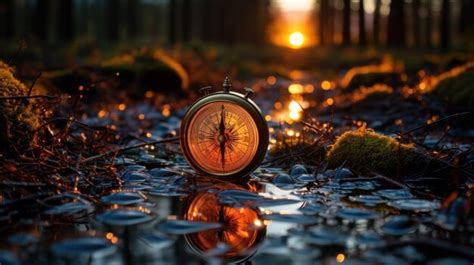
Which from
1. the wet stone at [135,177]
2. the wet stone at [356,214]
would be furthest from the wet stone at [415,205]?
the wet stone at [135,177]

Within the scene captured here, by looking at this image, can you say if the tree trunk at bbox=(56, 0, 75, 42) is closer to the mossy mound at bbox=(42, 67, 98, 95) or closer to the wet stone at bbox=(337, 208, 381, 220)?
the mossy mound at bbox=(42, 67, 98, 95)

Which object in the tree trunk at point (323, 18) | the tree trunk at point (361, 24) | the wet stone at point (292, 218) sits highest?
the tree trunk at point (323, 18)

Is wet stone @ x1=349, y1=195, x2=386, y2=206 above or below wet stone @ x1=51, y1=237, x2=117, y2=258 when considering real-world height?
above

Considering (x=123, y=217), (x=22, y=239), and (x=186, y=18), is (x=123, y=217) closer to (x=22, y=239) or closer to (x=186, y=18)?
(x=22, y=239)

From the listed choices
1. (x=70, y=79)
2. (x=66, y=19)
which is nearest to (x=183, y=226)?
A: (x=70, y=79)

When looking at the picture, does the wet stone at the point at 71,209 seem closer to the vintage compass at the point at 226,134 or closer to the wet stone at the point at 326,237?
the vintage compass at the point at 226,134

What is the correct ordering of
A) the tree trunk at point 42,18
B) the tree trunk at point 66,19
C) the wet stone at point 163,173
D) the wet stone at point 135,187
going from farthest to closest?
the tree trunk at point 42,18 < the tree trunk at point 66,19 < the wet stone at point 163,173 < the wet stone at point 135,187

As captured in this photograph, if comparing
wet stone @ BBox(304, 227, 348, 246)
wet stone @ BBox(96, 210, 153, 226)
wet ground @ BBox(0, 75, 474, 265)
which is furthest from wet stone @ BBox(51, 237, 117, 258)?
wet stone @ BBox(304, 227, 348, 246)
